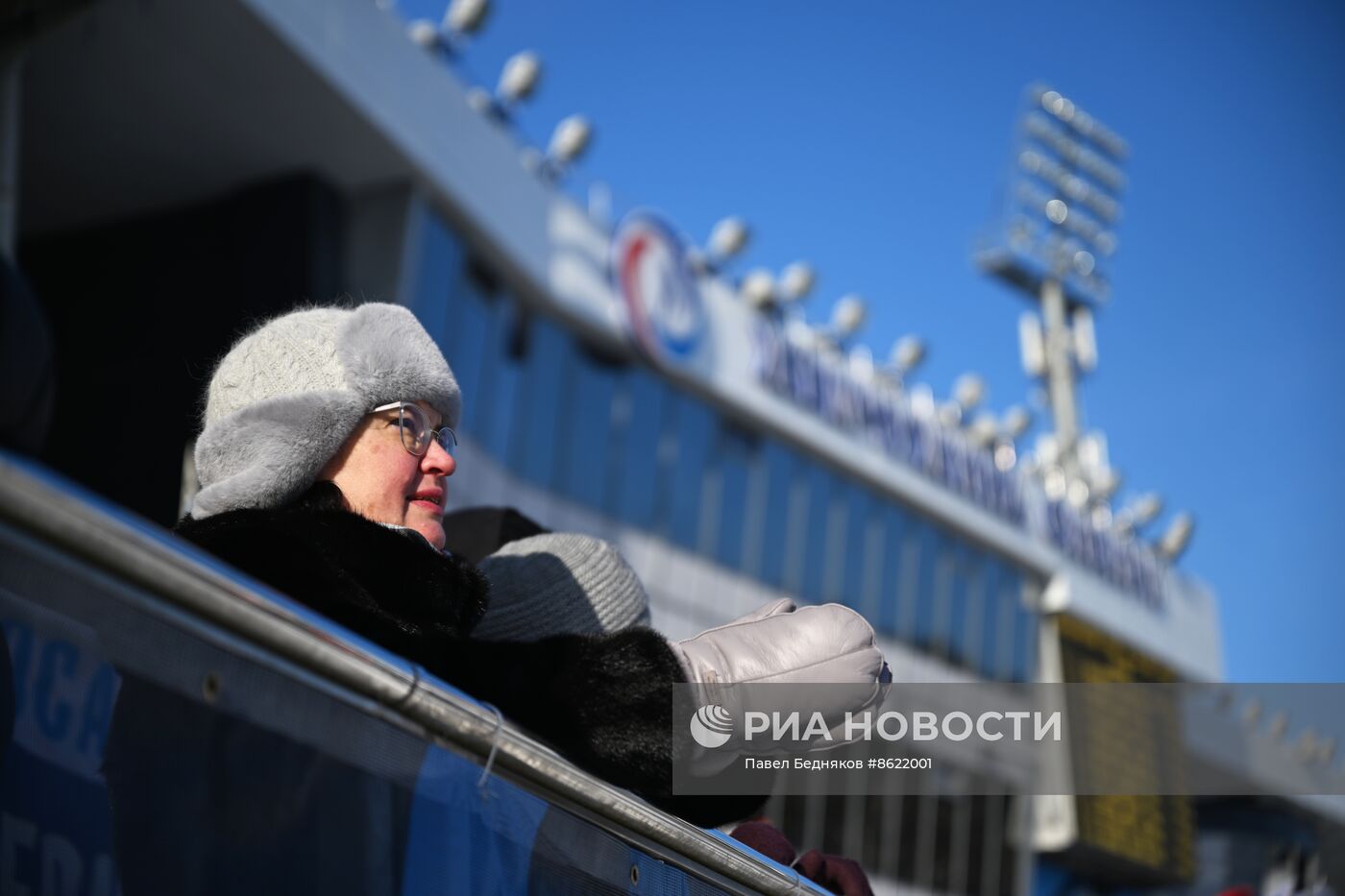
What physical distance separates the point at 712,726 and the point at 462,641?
28cm

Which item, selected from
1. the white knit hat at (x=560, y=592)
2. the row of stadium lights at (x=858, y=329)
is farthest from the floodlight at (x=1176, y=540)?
the white knit hat at (x=560, y=592)

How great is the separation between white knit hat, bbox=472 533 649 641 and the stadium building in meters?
5.53

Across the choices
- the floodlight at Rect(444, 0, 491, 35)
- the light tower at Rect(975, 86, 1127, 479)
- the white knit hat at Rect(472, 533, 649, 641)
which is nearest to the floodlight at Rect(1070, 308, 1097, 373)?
the light tower at Rect(975, 86, 1127, 479)

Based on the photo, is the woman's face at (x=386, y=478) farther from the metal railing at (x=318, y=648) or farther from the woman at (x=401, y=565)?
the metal railing at (x=318, y=648)

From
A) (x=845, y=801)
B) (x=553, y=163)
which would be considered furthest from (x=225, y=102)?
(x=845, y=801)

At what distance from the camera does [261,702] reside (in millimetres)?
1140

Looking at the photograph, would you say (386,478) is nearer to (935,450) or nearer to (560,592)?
(560,592)

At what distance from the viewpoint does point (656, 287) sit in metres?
16.8

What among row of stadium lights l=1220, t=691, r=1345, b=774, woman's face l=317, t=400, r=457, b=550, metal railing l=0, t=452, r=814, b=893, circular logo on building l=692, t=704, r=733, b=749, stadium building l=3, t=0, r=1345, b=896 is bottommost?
metal railing l=0, t=452, r=814, b=893

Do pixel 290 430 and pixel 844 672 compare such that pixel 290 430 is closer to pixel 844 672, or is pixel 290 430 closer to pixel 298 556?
pixel 298 556

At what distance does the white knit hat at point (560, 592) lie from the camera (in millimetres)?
1766

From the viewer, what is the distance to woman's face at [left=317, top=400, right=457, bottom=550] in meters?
1.75

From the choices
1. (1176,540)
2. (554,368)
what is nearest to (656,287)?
(554,368)

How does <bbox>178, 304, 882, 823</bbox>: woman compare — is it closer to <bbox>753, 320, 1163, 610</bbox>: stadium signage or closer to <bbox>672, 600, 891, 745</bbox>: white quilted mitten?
<bbox>672, 600, 891, 745</bbox>: white quilted mitten
